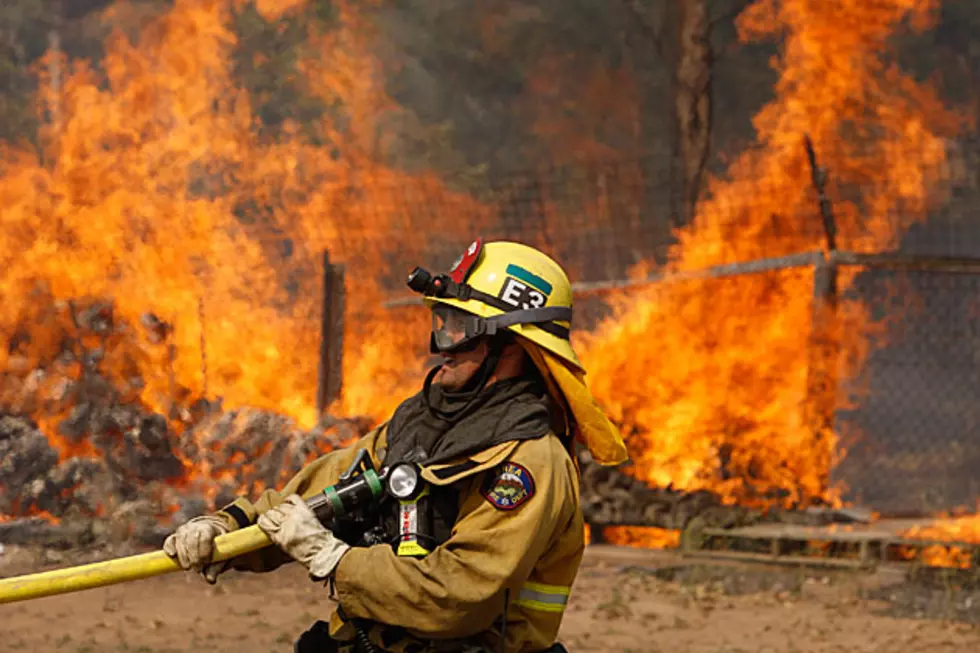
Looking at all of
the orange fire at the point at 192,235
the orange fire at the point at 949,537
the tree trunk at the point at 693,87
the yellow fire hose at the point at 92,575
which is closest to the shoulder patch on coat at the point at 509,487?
the yellow fire hose at the point at 92,575

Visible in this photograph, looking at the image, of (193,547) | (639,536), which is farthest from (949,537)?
(193,547)

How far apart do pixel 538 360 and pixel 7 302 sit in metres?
8.61

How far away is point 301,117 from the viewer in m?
16.2

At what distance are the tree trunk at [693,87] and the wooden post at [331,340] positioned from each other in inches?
230

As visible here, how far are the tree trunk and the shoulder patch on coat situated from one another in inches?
480

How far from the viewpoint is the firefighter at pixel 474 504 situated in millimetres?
2848

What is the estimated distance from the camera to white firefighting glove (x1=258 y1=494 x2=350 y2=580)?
290 centimetres

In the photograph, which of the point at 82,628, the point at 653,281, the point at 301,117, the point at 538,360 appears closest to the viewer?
the point at 538,360

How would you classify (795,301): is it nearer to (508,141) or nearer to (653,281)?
(653,281)

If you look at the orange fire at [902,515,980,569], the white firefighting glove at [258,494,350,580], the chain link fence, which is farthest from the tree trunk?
the white firefighting glove at [258,494,350,580]

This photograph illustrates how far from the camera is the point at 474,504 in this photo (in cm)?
301

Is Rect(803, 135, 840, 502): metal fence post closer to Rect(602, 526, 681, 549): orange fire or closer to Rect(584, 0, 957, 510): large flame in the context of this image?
Rect(584, 0, 957, 510): large flame

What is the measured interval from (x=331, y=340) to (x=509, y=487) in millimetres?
7943

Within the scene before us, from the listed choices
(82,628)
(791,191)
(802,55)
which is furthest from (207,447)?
(802,55)
